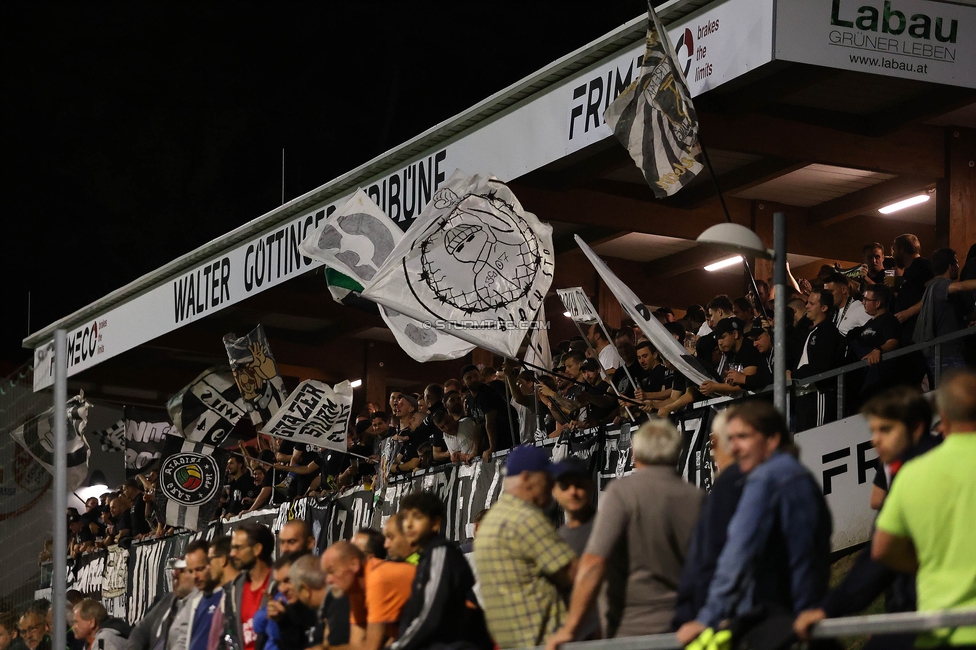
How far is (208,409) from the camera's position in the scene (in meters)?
21.1

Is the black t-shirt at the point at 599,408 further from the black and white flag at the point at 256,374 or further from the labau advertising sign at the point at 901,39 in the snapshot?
the black and white flag at the point at 256,374

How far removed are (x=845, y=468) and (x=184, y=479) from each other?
39.7 feet

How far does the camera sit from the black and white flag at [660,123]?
39.6ft

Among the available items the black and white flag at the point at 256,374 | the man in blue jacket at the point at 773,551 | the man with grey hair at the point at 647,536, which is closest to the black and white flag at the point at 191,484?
the black and white flag at the point at 256,374

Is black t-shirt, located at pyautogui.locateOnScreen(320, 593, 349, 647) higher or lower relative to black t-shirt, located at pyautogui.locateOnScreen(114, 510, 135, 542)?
higher

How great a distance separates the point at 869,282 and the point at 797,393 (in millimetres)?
→ 1144

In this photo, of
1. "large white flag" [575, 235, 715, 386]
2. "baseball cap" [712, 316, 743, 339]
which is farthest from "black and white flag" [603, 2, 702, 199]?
"baseball cap" [712, 316, 743, 339]

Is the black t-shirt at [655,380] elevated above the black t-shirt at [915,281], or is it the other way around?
the black t-shirt at [915,281]

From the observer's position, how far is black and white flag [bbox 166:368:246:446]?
2100 centimetres

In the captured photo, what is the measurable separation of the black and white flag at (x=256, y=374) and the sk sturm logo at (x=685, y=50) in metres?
8.46

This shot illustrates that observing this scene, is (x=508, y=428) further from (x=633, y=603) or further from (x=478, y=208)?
(x=633, y=603)

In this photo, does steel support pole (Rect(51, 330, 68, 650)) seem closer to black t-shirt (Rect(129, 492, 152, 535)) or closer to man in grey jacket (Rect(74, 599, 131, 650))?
man in grey jacket (Rect(74, 599, 131, 650))

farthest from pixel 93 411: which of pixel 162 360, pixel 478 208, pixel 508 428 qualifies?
pixel 478 208

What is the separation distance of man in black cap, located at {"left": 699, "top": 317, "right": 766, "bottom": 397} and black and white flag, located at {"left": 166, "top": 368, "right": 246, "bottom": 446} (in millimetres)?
10421
